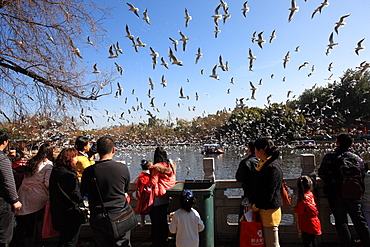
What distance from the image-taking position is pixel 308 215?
374cm

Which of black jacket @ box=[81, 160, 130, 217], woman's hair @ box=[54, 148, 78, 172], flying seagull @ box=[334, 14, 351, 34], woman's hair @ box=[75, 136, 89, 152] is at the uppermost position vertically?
flying seagull @ box=[334, 14, 351, 34]

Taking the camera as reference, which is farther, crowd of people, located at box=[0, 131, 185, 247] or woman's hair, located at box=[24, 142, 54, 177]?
woman's hair, located at box=[24, 142, 54, 177]

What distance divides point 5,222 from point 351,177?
4.69 meters

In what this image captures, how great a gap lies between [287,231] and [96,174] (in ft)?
11.1

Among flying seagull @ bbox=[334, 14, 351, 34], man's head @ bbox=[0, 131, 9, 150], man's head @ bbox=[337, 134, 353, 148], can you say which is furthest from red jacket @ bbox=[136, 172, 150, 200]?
flying seagull @ bbox=[334, 14, 351, 34]

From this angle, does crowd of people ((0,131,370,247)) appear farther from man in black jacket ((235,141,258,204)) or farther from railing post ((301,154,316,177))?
railing post ((301,154,316,177))

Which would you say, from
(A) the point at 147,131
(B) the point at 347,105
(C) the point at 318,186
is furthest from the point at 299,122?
(C) the point at 318,186

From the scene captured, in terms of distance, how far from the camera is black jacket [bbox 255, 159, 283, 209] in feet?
10.5

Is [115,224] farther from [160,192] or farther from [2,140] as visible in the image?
[2,140]

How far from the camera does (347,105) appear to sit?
51.7 m

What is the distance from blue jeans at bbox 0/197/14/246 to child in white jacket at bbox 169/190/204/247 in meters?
2.10

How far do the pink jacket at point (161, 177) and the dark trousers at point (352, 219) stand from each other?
2.50 meters

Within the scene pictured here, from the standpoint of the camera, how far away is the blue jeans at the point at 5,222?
3.31 meters

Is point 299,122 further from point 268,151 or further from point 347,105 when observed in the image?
point 268,151
